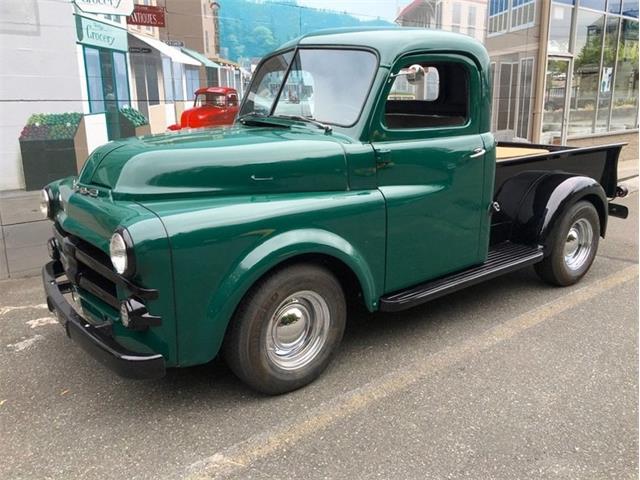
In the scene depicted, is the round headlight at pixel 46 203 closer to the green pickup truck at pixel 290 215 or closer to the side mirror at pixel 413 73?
the green pickup truck at pixel 290 215

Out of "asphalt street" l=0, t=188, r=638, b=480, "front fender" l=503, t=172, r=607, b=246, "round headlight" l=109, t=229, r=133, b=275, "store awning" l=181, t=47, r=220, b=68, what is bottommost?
"asphalt street" l=0, t=188, r=638, b=480

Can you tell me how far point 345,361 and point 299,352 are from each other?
1.48 feet

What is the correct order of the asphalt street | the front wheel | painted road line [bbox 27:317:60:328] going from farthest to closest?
painted road line [bbox 27:317:60:328] < the front wheel < the asphalt street

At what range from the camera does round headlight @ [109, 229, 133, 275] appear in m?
2.49

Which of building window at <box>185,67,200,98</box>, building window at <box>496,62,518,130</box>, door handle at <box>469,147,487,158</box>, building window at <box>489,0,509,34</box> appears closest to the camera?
door handle at <box>469,147,487,158</box>

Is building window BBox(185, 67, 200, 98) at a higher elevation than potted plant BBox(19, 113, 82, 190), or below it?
higher

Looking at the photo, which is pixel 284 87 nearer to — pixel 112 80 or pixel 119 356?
pixel 119 356

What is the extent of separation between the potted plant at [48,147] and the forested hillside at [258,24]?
2.30 meters

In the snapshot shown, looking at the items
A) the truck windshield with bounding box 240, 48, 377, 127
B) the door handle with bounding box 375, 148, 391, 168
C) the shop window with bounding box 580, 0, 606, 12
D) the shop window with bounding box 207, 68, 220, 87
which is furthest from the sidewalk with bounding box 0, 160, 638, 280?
the shop window with bounding box 580, 0, 606, 12

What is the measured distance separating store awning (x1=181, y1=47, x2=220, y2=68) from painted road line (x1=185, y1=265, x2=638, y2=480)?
500 centimetres

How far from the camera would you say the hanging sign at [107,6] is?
19.4 feet

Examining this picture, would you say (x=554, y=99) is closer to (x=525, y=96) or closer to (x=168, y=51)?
(x=525, y=96)

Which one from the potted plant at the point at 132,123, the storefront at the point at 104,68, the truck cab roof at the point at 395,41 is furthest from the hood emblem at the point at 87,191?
the potted plant at the point at 132,123

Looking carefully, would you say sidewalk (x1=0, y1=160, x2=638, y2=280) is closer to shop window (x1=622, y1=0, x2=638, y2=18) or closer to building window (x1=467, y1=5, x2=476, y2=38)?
building window (x1=467, y1=5, x2=476, y2=38)
